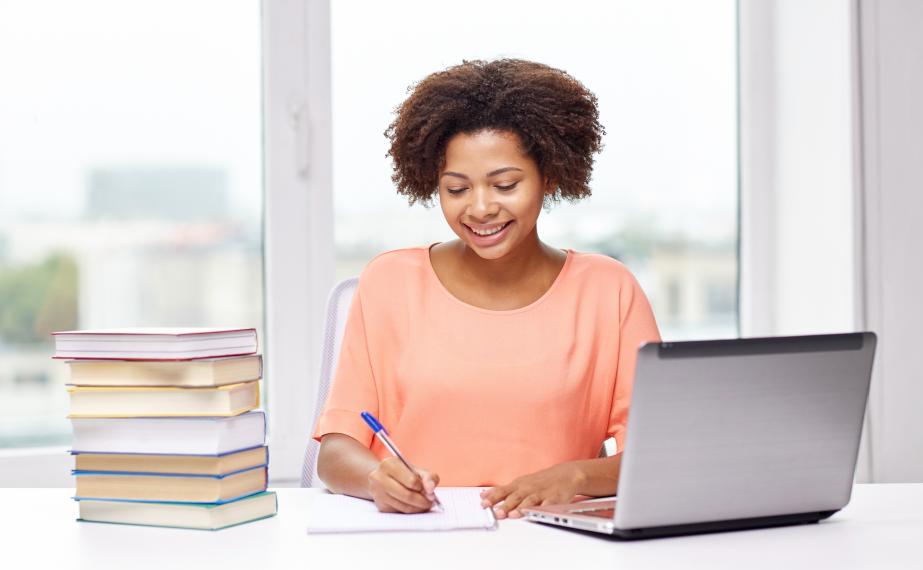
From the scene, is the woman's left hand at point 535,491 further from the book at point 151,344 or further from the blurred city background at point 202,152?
the blurred city background at point 202,152

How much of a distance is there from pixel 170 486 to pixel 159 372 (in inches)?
5.4

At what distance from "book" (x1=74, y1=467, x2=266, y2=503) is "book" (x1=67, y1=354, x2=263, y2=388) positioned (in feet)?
0.37

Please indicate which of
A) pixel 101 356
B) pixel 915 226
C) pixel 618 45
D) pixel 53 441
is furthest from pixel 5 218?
pixel 915 226

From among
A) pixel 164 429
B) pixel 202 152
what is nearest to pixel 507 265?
pixel 164 429

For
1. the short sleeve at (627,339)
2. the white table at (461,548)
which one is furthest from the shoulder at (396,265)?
the white table at (461,548)

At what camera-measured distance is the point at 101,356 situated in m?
1.28

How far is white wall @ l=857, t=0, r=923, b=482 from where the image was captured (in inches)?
99.0

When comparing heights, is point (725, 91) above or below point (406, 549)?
above

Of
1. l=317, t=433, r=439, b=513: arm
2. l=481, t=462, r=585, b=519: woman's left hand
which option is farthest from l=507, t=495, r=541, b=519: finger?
l=317, t=433, r=439, b=513: arm

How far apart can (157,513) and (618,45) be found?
6.39 feet

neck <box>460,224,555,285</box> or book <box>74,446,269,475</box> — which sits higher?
neck <box>460,224,555,285</box>

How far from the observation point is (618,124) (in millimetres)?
2793

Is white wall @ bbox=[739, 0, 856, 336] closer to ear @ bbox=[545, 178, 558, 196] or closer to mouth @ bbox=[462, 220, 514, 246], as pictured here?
ear @ bbox=[545, 178, 558, 196]

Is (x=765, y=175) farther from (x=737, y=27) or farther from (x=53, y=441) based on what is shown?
(x=53, y=441)
